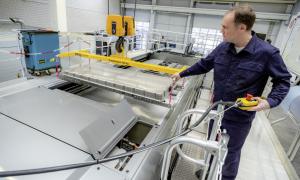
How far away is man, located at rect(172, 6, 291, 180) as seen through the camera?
1.18 meters

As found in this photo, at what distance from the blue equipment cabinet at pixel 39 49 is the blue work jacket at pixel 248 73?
210 cm

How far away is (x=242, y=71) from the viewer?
1316 millimetres

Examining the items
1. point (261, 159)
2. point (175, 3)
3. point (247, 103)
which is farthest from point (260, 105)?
point (175, 3)

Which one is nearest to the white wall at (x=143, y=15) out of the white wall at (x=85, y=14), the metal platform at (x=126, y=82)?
the white wall at (x=85, y=14)

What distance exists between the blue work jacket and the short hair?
7.6 inches

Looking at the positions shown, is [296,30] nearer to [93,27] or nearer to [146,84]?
[146,84]

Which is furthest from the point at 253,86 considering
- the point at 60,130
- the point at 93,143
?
the point at 60,130

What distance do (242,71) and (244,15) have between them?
404 mm

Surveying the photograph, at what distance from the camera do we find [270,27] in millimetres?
8289

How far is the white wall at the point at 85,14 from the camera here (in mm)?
7266

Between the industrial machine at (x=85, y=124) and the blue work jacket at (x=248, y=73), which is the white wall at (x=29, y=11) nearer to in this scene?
the industrial machine at (x=85, y=124)

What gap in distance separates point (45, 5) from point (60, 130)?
653cm

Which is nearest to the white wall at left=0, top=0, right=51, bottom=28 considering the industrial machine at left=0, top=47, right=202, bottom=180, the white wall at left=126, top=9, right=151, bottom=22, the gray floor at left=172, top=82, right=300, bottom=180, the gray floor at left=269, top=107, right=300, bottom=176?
the industrial machine at left=0, top=47, right=202, bottom=180

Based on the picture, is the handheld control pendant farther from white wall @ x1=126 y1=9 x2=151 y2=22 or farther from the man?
white wall @ x1=126 y1=9 x2=151 y2=22
